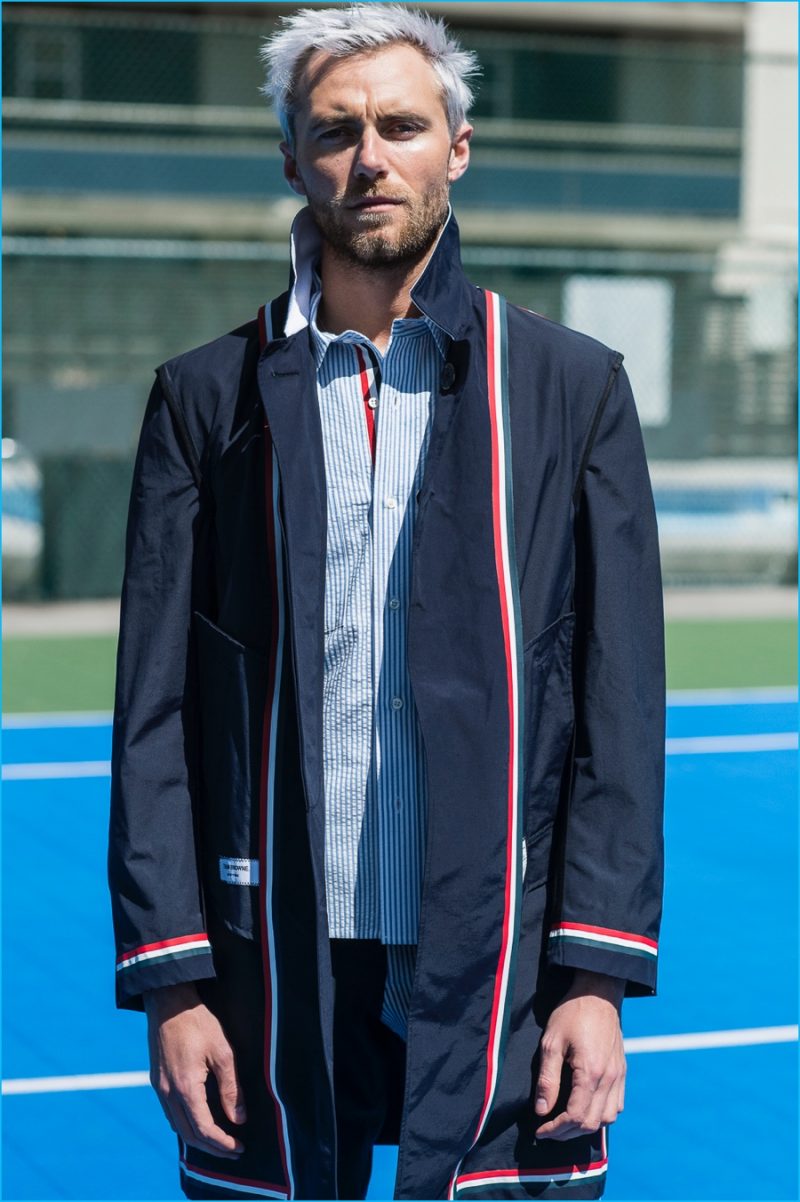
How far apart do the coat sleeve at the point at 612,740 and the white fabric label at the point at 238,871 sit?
1.40ft

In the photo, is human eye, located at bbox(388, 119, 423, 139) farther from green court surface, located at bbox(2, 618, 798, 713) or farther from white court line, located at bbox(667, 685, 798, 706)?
white court line, located at bbox(667, 685, 798, 706)

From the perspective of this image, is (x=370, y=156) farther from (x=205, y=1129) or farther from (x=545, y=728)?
(x=205, y=1129)

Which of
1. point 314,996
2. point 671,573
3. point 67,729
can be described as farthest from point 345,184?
point 671,573

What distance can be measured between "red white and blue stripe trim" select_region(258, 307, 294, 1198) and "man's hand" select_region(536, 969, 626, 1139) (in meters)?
0.38

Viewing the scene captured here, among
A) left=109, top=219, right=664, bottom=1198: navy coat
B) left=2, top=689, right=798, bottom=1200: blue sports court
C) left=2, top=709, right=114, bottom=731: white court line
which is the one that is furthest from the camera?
left=2, top=709, right=114, bottom=731: white court line

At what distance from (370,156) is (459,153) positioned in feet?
0.91

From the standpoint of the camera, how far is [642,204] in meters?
15.9

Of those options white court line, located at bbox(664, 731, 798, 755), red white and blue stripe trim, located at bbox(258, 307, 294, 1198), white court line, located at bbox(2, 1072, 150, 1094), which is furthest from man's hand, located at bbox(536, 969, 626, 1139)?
white court line, located at bbox(664, 731, 798, 755)

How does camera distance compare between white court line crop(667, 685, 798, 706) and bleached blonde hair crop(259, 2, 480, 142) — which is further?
white court line crop(667, 685, 798, 706)

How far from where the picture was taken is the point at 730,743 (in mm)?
9250

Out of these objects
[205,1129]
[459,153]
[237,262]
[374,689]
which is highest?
[237,262]

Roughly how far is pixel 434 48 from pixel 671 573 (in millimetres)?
12440

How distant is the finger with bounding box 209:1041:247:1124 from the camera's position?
2.25 m

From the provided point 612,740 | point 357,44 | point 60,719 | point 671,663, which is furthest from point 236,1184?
point 671,663
